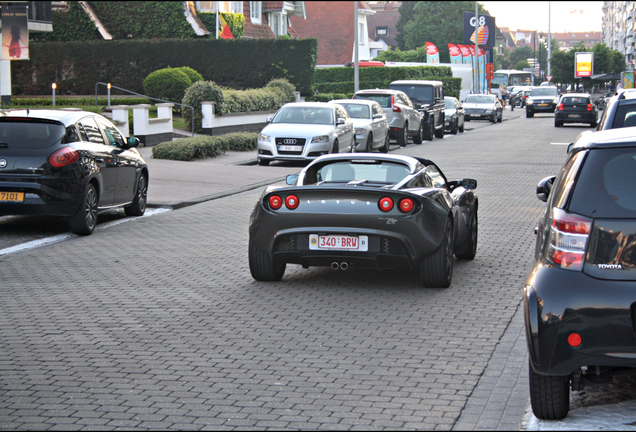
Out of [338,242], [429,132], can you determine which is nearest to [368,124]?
[429,132]

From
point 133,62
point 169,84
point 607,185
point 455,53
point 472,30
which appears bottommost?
point 607,185

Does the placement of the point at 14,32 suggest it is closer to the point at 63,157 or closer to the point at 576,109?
the point at 63,157

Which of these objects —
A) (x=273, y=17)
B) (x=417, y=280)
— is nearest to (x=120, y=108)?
(x=417, y=280)

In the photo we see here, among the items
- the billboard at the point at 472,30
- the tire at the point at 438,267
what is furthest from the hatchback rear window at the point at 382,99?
the billboard at the point at 472,30

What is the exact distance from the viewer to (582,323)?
4.34 metres

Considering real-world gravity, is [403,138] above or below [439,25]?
below

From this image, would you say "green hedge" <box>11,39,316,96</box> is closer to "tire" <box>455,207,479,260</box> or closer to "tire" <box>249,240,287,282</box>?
"tire" <box>455,207,479,260</box>

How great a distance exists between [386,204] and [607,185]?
3346 mm

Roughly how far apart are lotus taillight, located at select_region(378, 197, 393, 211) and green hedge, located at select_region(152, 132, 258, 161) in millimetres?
15679

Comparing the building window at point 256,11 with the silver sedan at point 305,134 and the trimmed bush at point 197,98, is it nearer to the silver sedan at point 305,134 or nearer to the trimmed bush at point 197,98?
the trimmed bush at point 197,98

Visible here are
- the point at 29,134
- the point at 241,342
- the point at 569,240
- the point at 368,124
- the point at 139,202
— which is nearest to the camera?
the point at 569,240

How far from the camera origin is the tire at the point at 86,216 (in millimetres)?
11539

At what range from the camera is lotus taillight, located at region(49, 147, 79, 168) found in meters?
11.2

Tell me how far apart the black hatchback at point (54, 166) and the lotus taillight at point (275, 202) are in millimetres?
4251
